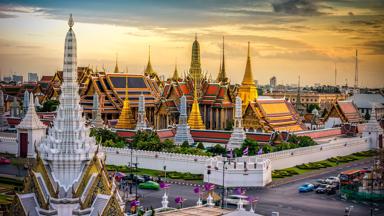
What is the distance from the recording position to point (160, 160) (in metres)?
35.1

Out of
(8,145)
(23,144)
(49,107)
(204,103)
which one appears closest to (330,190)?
(23,144)

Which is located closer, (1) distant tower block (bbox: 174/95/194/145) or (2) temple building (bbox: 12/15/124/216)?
(2) temple building (bbox: 12/15/124/216)

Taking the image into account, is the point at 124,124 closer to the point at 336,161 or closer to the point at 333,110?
the point at 336,161

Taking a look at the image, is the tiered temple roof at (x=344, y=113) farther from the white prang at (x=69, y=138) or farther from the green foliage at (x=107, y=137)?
the white prang at (x=69, y=138)

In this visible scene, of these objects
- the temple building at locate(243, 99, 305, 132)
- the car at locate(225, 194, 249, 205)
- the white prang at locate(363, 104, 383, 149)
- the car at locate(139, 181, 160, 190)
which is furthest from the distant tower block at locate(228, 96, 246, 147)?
the white prang at locate(363, 104, 383, 149)

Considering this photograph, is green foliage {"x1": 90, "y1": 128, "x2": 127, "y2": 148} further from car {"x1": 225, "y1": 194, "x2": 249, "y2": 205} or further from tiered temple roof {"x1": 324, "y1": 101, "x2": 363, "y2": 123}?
tiered temple roof {"x1": 324, "y1": 101, "x2": 363, "y2": 123}

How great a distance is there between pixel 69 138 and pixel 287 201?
12.7 m

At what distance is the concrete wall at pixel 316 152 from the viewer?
1403 inches

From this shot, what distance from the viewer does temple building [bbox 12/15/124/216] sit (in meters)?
16.4

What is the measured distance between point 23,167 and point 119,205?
2056cm

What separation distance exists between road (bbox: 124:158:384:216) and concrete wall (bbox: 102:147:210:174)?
9.77ft

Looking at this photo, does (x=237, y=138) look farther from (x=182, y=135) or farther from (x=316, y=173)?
(x=316, y=173)

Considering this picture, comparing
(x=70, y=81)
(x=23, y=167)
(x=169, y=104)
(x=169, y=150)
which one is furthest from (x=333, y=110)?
(x=70, y=81)

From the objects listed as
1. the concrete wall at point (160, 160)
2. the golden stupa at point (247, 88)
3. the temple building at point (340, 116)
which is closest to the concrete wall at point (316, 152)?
the concrete wall at point (160, 160)
